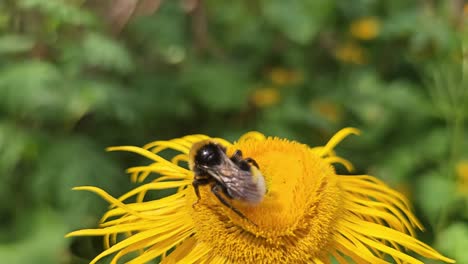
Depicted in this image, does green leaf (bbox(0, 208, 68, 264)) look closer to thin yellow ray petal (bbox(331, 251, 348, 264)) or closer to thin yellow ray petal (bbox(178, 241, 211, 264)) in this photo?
thin yellow ray petal (bbox(178, 241, 211, 264))

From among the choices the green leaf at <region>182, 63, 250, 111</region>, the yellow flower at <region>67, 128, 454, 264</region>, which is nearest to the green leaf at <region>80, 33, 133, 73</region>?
the green leaf at <region>182, 63, 250, 111</region>

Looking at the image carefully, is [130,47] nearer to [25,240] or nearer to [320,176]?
[25,240]

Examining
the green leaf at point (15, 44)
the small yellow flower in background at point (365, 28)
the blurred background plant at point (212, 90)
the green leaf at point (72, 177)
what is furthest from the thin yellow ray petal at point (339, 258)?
the small yellow flower in background at point (365, 28)

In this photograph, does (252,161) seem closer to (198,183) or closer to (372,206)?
(198,183)

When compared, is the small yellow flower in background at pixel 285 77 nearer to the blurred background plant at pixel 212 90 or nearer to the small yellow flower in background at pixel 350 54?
the blurred background plant at pixel 212 90

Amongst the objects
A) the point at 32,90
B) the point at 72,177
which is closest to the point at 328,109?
the point at 72,177

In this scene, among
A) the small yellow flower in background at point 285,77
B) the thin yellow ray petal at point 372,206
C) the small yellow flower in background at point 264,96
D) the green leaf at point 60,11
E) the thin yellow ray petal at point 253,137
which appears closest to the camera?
the thin yellow ray petal at point 372,206
